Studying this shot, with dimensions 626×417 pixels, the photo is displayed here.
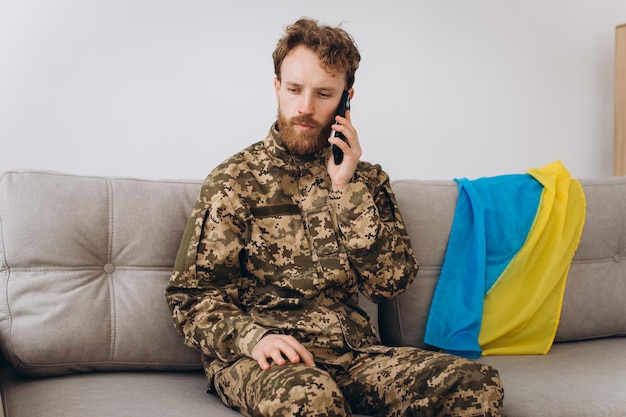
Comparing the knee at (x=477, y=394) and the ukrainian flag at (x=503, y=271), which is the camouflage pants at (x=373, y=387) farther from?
the ukrainian flag at (x=503, y=271)

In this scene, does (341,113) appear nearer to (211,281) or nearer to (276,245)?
(276,245)

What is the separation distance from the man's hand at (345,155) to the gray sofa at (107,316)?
0.39 meters

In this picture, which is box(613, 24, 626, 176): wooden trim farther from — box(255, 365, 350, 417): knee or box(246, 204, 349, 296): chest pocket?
box(255, 365, 350, 417): knee

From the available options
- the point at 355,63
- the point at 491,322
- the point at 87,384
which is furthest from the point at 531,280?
the point at 87,384

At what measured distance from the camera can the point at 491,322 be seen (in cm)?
193

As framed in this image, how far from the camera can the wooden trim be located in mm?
2766

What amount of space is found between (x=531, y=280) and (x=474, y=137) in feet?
2.62

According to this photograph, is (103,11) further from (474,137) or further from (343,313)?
(474,137)

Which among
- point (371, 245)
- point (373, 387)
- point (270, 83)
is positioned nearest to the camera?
point (373, 387)

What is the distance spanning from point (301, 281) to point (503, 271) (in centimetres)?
69

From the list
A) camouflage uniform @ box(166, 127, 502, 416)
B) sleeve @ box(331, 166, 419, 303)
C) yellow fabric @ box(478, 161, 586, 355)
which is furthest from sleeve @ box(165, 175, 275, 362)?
yellow fabric @ box(478, 161, 586, 355)

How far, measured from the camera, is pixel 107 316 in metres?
1.61

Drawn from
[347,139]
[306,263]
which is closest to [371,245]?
[306,263]

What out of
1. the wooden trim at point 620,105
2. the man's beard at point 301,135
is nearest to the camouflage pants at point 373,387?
the man's beard at point 301,135
